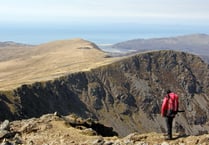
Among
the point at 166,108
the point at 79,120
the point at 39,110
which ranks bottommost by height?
the point at 39,110

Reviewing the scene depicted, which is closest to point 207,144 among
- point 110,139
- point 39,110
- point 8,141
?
point 110,139

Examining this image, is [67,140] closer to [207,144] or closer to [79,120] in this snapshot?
[207,144]

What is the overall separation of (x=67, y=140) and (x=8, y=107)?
13629cm

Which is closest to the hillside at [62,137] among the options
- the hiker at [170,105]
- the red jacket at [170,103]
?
the hiker at [170,105]

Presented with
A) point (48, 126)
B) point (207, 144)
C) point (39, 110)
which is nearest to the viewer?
point (207, 144)

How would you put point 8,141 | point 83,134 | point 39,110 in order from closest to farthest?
point 8,141, point 83,134, point 39,110

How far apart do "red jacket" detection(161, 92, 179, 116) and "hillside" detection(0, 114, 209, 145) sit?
243 cm

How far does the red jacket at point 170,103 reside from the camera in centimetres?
3206

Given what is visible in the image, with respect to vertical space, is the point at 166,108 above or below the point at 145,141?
above

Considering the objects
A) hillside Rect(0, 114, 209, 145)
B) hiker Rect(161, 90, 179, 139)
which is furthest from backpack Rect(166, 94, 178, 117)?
hillside Rect(0, 114, 209, 145)

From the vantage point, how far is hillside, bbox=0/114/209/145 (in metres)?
32.4

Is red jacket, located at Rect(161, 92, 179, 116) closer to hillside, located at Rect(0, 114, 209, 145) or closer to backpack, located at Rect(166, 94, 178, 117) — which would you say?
backpack, located at Rect(166, 94, 178, 117)

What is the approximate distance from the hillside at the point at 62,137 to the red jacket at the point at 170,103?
2431mm

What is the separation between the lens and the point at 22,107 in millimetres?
176375
